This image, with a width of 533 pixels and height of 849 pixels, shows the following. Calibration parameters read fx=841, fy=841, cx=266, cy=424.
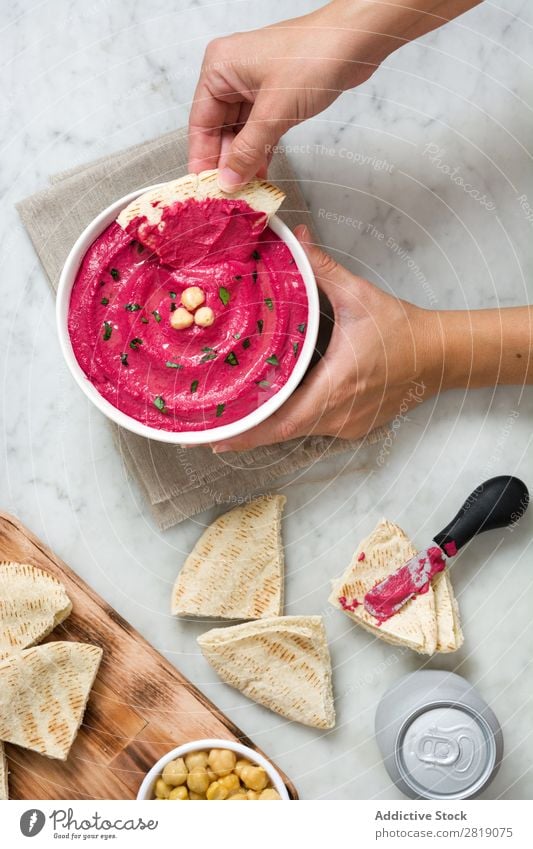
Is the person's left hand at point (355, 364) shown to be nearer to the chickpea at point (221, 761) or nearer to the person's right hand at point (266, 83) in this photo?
the person's right hand at point (266, 83)

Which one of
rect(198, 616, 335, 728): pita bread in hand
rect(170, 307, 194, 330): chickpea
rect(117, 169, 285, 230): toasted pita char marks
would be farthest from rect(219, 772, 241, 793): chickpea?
rect(117, 169, 285, 230): toasted pita char marks

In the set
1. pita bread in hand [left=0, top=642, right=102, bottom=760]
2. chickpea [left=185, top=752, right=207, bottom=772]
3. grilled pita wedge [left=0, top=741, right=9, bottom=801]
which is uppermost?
pita bread in hand [left=0, top=642, right=102, bottom=760]

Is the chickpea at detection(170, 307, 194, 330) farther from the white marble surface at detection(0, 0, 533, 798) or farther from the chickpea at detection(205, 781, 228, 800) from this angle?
the chickpea at detection(205, 781, 228, 800)

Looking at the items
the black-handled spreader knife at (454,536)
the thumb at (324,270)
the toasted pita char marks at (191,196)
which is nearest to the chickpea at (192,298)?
the toasted pita char marks at (191,196)

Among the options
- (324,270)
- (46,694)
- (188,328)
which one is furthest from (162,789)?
(324,270)

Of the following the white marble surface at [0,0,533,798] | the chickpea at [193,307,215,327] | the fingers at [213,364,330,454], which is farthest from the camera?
the white marble surface at [0,0,533,798]

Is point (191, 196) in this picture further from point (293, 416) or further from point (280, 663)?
point (280, 663)
